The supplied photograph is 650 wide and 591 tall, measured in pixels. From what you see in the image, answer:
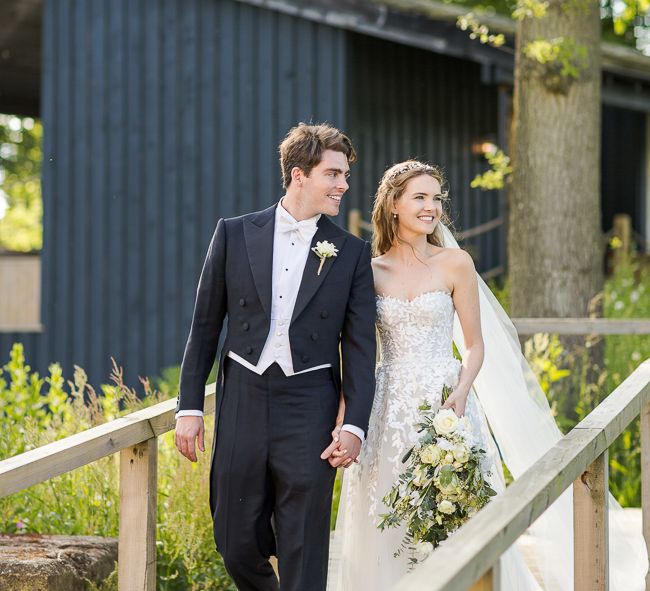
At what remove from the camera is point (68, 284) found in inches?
464

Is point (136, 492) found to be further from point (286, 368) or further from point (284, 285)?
point (284, 285)

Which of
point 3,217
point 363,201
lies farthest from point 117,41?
point 3,217

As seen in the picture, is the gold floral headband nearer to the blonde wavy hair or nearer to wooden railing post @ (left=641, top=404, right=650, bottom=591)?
the blonde wavy hair

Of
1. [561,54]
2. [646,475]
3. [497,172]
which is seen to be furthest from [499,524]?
[497,172]

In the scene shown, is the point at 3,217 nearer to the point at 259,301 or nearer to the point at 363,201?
the point at 363,201

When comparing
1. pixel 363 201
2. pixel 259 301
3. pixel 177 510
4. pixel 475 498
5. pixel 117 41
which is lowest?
pixel 177 510

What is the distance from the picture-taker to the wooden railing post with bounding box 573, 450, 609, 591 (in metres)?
3.44

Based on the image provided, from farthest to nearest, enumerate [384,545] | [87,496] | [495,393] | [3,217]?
1. [3,217]
2. [87,496]
3. [495,393]
4. [384,545]

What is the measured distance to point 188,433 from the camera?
11.6 ft

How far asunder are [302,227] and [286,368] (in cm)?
48

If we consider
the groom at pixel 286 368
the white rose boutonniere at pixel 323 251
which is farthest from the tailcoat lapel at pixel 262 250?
the white rose boutonniere at pixel 323 251

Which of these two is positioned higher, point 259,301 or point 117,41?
point 117,41

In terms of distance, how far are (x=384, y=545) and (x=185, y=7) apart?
855cm

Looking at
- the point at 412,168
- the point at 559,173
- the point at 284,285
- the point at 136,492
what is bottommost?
the point at 136,492
